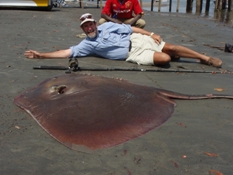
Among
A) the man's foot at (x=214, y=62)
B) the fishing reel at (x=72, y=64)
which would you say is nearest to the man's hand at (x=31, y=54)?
the fishing reel at (x=72, y=64)

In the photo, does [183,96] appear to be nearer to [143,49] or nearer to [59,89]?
[59,89]

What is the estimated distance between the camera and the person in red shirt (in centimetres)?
646

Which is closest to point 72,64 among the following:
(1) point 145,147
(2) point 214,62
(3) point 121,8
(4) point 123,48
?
(4) point 123,48

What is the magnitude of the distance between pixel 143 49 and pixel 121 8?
2047mm

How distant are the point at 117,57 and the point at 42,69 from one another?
1.34 meters

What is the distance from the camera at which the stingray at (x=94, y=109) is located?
2184 mm

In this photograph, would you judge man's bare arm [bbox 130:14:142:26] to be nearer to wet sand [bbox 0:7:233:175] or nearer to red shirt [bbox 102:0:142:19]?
red shirt [bbox 102:0:142:19]

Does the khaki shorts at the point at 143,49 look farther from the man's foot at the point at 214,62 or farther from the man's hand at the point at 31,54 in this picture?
the man's hand at the point at 31,54

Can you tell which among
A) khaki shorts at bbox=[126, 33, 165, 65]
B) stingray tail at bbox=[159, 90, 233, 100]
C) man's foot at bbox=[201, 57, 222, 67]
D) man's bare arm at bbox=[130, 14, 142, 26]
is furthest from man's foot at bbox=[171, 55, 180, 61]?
stingray tail at bbox=[159, 90, 233, 100]

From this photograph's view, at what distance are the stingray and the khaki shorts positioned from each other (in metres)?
1.87

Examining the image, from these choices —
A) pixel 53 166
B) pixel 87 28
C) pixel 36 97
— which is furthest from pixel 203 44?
pixel 53 166

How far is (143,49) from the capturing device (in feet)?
16.1

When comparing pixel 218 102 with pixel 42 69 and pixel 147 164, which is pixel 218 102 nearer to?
pixel 147 164

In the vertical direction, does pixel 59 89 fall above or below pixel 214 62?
above
